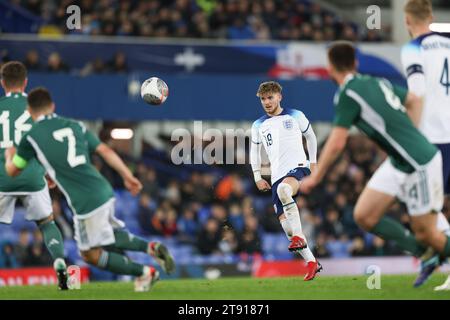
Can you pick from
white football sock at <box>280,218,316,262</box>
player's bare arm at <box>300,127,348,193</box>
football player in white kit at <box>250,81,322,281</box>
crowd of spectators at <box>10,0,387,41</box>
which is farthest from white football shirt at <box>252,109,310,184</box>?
crowd of spectators at <box>10,0,387,41</box>

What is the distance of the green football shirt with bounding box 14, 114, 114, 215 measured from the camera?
10.1m

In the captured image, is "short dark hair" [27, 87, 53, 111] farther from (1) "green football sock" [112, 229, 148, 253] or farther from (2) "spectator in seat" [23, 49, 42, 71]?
(2) "spectator in seat" [23, 49, 42, 71]

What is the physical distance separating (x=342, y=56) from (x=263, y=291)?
3.18 m

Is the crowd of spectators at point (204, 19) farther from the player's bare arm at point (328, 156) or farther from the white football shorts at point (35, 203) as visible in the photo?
the player's bare arm at point (328, 156)

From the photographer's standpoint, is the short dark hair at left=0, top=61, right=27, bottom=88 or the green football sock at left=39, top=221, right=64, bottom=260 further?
the short dark hair at left=0, top=61, right=27, bottom=88

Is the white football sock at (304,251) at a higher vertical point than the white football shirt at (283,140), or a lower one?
lower

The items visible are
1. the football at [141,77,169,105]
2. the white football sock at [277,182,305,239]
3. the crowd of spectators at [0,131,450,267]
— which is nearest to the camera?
the white football sock at [277,182,305,239]

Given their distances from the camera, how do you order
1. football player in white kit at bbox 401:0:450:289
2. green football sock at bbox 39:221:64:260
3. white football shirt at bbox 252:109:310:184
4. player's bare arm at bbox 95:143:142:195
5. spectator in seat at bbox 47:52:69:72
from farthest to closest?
spectator in seat at bbox 47:52:69:72, white football shirt at bbox 252:109:310:184, green football sock at bbox 39:221:64:260, football player in white kit at bbox 401:0:450:289, player's bare arm at bbox 95:143:142:195

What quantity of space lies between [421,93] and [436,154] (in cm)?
62

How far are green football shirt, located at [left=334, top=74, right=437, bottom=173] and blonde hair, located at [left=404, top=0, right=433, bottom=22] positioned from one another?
116 cm

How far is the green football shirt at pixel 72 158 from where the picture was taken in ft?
33.3

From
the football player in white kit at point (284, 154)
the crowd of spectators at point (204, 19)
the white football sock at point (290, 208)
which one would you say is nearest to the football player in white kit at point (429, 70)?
the white football sock at point (290, 208)

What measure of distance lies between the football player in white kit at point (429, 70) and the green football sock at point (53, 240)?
409 centimetres

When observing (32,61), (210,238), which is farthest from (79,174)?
(32,61)
